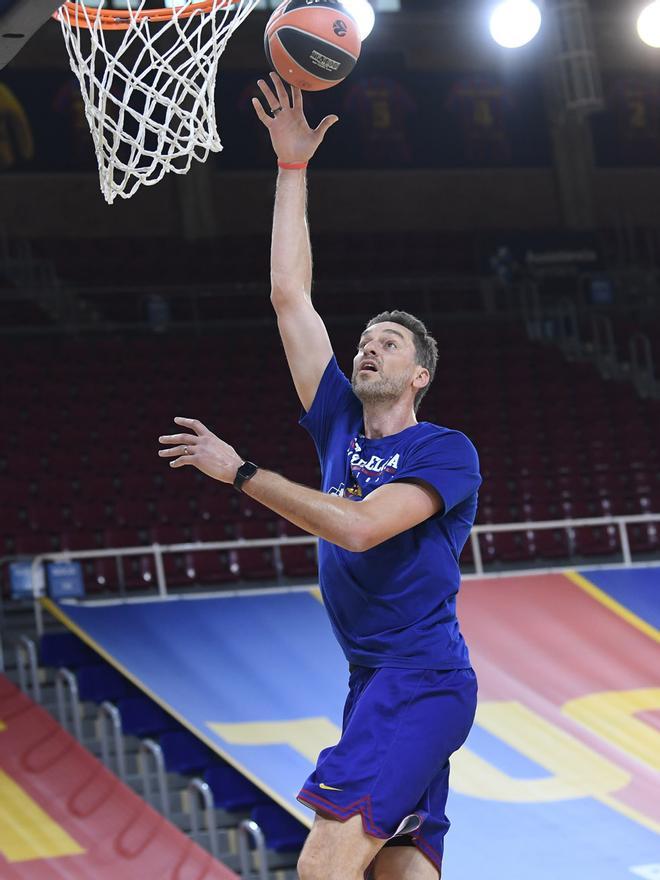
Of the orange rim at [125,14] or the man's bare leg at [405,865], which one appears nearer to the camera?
the man's bare leg at [405,865]

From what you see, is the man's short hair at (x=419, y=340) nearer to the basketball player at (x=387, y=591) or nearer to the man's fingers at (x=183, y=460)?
the basketball player at (x=387, y=591)

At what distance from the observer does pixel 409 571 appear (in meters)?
3.95

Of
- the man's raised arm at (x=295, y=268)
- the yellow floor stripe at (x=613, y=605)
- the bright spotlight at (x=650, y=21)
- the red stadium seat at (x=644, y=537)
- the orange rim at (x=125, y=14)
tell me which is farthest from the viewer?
the bright spotlight at (x=650, y=21)

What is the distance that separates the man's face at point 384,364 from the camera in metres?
4.12

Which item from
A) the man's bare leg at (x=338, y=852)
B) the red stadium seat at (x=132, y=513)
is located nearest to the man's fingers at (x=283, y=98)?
the man's bare leg at (x=338, y=852)

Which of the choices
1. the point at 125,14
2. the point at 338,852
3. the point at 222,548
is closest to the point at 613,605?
the point at 222,548

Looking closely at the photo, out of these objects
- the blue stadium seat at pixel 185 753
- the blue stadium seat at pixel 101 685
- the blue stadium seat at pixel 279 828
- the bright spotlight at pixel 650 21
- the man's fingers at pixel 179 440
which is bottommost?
the blue stadium seat at pixel 279 828

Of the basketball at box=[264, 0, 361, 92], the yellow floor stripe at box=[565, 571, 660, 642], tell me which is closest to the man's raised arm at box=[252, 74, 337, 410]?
the basketball at box=[264, 0, 361, 92]

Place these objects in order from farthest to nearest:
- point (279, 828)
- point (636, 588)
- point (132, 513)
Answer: point (132, 513)
point (636, 588)
point (279, 828)

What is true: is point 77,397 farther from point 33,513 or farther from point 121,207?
point 121,207

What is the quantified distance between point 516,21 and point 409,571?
12.6 meters

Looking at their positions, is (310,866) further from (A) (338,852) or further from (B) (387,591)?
(B) (387,591)

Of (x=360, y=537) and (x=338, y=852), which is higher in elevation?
(x=360, y=537)

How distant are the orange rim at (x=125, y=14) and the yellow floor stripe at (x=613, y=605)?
25.0 feet
